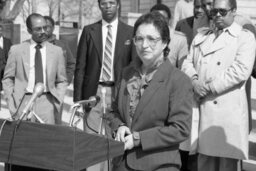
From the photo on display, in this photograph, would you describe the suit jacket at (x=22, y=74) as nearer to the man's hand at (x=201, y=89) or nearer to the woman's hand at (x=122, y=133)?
the man's hand at (x=201, y=89)

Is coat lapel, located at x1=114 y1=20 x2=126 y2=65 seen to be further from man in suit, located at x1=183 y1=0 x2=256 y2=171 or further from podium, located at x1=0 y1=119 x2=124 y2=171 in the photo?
podium, located at x1=0 y1=119 x2=124 y2=171

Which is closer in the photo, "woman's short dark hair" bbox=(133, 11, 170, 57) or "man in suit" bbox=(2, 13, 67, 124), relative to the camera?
"woman's short dark hair" bbox=(133, 11, 170, 57)

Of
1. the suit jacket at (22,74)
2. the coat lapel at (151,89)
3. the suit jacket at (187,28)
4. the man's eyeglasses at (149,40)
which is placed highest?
the man's eyeglasses at (149,40)

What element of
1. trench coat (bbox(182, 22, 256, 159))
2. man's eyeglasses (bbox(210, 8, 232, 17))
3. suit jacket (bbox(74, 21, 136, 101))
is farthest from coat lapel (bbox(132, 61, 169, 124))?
suit jacket (bbox(74, 21, 136, 101))

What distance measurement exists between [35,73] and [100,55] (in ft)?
2.60

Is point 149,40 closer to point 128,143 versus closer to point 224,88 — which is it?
point 128,143

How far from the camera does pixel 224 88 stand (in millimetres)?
4727

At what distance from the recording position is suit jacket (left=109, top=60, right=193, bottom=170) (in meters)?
3.22

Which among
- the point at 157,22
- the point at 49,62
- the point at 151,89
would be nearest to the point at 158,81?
the point at 151,89

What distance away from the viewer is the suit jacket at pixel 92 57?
5.77 metres

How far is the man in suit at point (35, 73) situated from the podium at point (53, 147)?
9.37ft

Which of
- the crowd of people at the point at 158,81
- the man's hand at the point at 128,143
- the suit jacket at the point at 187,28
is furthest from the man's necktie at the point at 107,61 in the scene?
the man's hand at the point at 128,143

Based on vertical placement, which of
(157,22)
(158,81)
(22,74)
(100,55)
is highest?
(157,22)

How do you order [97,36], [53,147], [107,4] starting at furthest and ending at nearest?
1. [97,36]
2. [107,4]
3. [53,147]
